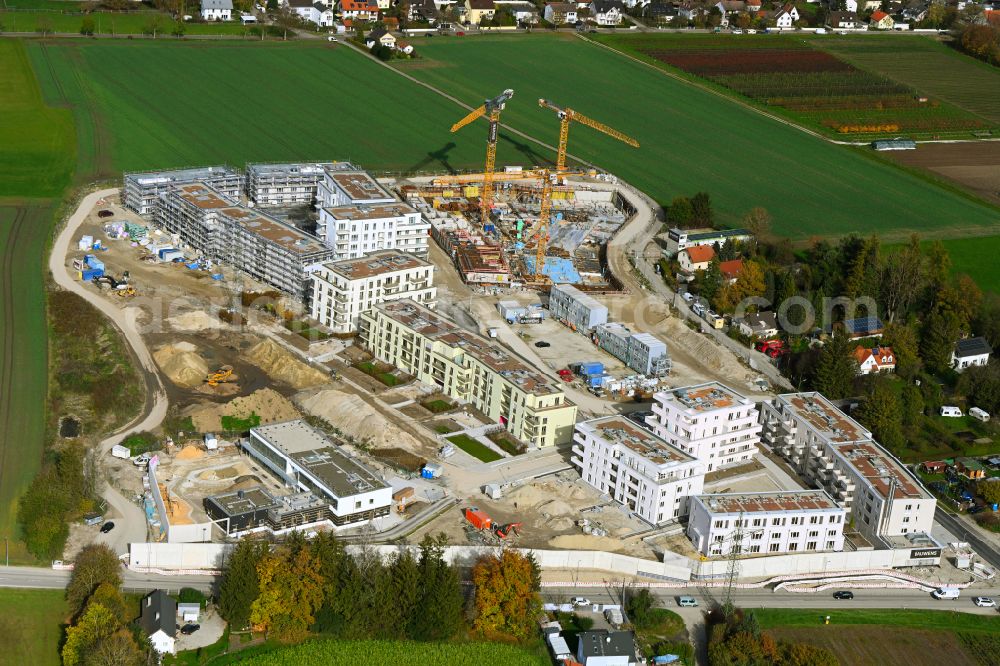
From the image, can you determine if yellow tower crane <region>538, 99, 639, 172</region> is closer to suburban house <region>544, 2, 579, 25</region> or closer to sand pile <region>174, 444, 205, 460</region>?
suburban house <region>544, 2, 579, 25</region>

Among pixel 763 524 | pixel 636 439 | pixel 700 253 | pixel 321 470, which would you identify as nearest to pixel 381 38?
pixel 700 253

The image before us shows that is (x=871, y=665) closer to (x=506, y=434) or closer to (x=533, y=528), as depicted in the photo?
(x=533, y=528)

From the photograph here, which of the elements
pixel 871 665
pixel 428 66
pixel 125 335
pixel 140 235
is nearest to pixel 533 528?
pixel 871 665

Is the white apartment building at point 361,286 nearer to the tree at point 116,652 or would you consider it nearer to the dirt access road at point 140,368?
the dirt access road at point 140,368

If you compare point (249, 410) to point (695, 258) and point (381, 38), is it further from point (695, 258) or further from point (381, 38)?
point (381, 38)

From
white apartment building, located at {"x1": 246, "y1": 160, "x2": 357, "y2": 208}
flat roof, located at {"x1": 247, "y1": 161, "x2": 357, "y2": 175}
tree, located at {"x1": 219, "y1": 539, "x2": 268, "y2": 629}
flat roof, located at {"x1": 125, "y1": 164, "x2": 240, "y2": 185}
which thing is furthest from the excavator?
flat roof, located at {"x1": 247, "y1": 161, "x2": 357, "y2": 175}

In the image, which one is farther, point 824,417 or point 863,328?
point 863,328

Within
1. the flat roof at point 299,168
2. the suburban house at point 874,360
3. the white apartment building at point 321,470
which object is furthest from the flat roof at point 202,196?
Answer: the suburban house at point 874,360

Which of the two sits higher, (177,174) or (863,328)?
(177,174)
